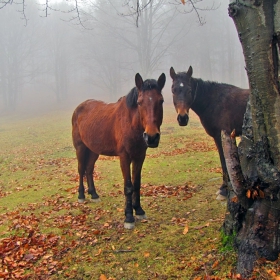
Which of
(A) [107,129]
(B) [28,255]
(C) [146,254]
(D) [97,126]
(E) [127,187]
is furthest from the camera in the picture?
(D) [97,126]

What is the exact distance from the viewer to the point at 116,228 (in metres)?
5.14

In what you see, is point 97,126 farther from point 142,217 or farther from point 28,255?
point 28,255

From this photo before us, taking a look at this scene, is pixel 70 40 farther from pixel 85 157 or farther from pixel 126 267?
pixel 126 267

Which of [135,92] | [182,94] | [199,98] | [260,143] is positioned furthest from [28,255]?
[199,98]

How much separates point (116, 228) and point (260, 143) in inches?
117

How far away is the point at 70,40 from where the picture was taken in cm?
4597

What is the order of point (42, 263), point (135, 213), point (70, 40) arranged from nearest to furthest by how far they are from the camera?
point (42, 263)
point (135, 213)
point (70, 40)

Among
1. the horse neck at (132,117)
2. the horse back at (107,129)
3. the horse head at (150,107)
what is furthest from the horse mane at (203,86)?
the horse head at (150,107)

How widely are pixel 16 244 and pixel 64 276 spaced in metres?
1.31

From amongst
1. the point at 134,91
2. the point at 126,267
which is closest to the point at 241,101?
the point at 134,91

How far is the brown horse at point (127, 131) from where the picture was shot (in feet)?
14.9

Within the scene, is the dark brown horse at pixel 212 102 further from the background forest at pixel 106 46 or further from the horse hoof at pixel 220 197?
the background forest at pixel 106 46

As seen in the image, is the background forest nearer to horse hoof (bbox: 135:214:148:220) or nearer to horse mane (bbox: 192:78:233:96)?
horse mane (bbox: 192:78:233:96)

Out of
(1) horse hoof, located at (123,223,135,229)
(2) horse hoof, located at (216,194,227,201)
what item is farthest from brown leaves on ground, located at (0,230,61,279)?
(2) horse hoof, located at (216,194,227,201)
